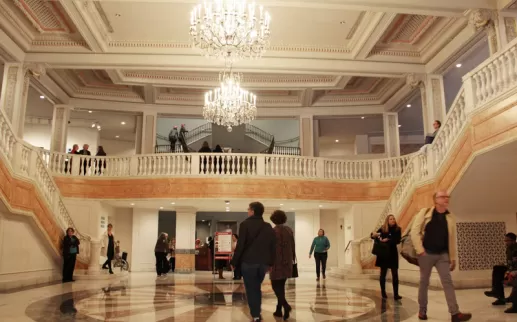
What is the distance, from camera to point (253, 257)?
4.54 metres

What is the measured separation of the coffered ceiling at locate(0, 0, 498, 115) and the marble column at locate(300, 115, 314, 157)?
1.90m

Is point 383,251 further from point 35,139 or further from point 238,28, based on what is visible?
point 35,139

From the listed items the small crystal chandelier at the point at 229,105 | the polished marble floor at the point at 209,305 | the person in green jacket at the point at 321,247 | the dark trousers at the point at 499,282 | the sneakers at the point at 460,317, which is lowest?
the polished marble floor at the point at 209,305

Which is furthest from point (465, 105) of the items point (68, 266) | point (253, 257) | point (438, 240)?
point (68, 266)

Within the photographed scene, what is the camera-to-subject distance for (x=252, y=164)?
1373 centimetres

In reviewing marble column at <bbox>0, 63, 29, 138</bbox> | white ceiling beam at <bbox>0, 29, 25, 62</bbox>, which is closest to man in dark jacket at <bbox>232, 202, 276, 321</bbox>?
white ceiling beam at <bbox>0, 29, 25, 62</bbox>

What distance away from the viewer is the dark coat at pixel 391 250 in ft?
22.3

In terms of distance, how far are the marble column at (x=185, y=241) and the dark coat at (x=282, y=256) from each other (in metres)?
10.9

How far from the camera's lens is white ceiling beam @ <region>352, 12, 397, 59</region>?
10.3 metres

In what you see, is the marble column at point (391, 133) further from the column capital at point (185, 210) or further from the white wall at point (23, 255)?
the white wall at point (23, 255)

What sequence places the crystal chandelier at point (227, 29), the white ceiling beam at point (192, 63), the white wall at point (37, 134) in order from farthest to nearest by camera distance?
the white wall at point (37, 134) → the white ceiling beam at point (192, 63) → the crystal chandelier at point (227, 29)

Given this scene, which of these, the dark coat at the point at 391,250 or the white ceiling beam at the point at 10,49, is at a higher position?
the white ceiling beam at the point at 10,49

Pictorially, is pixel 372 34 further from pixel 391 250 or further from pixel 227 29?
pixel 391 250

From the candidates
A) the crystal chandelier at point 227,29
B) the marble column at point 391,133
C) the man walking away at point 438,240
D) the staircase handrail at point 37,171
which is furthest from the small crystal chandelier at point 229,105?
the marble column at point 391,133
